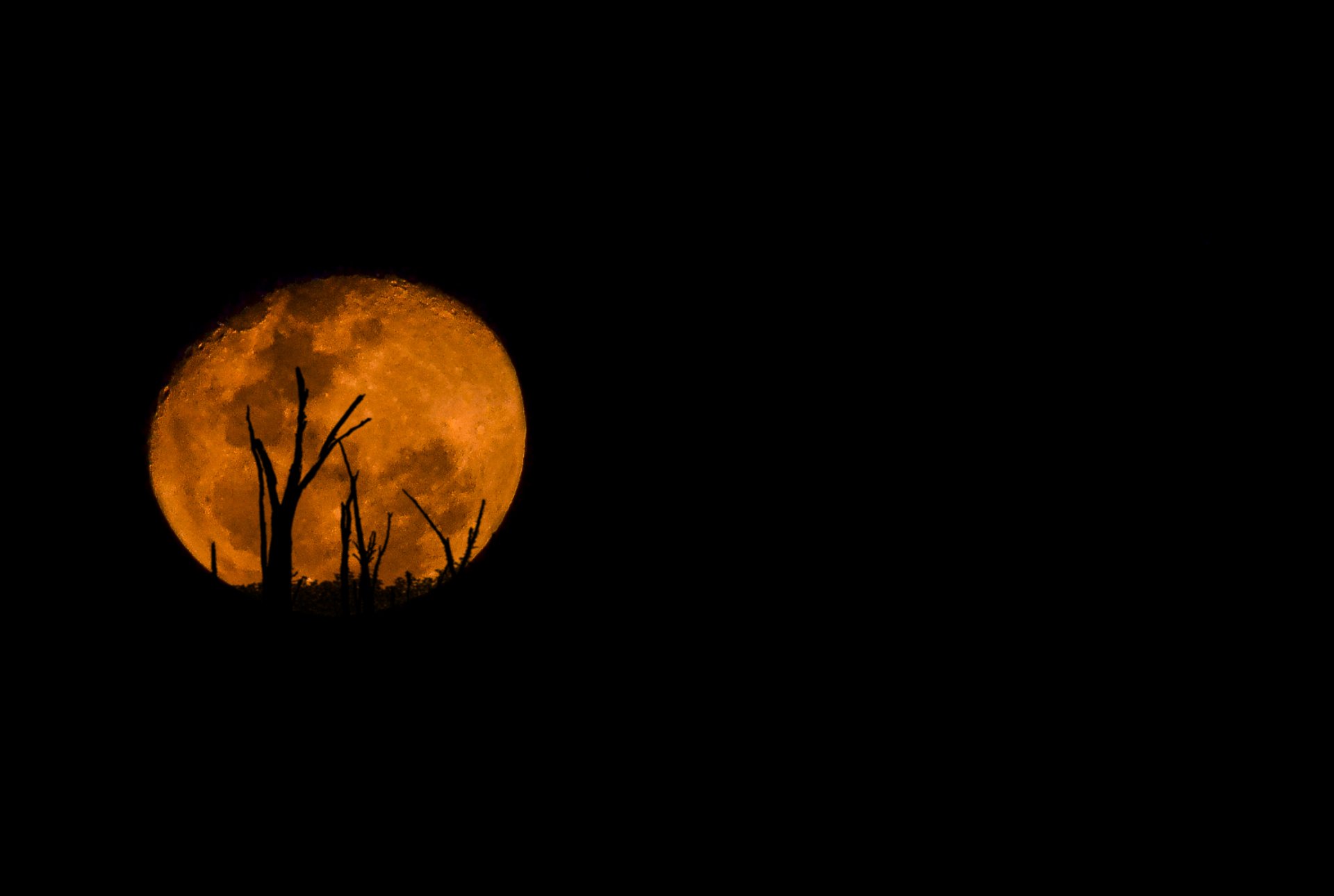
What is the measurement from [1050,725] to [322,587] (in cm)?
220

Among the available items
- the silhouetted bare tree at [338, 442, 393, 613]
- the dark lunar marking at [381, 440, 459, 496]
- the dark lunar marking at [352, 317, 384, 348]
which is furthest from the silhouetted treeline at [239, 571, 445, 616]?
the dark lunar marking at [352, 317, 384, 348]

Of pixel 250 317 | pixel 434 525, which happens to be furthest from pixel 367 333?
pixel 434 525

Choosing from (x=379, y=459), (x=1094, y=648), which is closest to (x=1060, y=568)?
(x=1094, y=648)

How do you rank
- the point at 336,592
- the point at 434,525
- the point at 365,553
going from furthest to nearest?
the point at 336,592
the point at 434,525
the point at 365,553

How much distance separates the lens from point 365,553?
5.19ft

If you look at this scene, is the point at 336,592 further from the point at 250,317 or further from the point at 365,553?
the point at 250,317

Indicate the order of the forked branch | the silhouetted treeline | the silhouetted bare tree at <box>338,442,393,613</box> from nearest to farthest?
the silhouetted bare tree at <box>338,442,393,613</box> → the forked branch → the silhouetted treeline

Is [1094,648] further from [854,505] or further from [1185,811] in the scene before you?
[854,505]

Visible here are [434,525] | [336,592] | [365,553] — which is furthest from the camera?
[336,592]

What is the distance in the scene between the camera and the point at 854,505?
2.56 m

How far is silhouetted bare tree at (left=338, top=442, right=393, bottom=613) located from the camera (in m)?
1.47

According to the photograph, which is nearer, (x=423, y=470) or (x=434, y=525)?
(x=434, y=525)

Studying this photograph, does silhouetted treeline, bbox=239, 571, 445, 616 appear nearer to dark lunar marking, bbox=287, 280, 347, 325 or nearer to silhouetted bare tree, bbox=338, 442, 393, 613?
silhouetted bare tree, bbox=338, 442, 393, 613

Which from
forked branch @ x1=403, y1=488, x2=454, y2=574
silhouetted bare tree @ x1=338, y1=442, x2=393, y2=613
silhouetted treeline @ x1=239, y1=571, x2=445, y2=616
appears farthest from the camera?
silhouetted treeline @ x1=239, y1=571, x2=445, y2=616
